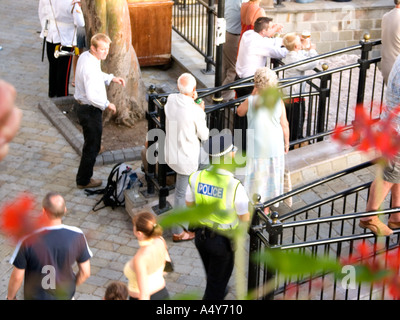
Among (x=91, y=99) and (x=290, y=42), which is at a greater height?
(x=290, y=42)

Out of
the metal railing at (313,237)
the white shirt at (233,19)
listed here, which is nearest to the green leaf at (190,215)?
the metal railing at (313,237)

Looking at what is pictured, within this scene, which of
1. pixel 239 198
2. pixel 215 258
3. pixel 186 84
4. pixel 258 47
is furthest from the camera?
pixel 258 47

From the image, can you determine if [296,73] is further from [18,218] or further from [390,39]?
[18,218]

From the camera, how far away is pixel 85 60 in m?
8.01

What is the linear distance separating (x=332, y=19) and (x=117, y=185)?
8.67m

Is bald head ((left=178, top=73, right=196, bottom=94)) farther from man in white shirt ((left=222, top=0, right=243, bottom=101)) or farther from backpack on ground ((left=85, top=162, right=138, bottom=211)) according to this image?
man in white shirt ((left=222, top=0, right=243, bottom=101))

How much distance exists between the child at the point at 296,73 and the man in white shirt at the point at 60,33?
10.7 feet

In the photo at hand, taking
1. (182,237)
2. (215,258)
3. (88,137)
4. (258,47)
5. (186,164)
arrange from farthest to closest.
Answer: (258,47) → (88,137) → (182,237) → (186,164) → (215,258)

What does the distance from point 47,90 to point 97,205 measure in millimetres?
3709

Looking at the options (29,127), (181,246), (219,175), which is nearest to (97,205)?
(181,246)

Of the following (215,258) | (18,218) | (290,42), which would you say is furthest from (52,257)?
(290,42)

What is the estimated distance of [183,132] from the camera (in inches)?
270

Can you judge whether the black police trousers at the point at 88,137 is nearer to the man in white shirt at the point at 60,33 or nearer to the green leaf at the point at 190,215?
the man in white shirt at the point at 60,33
